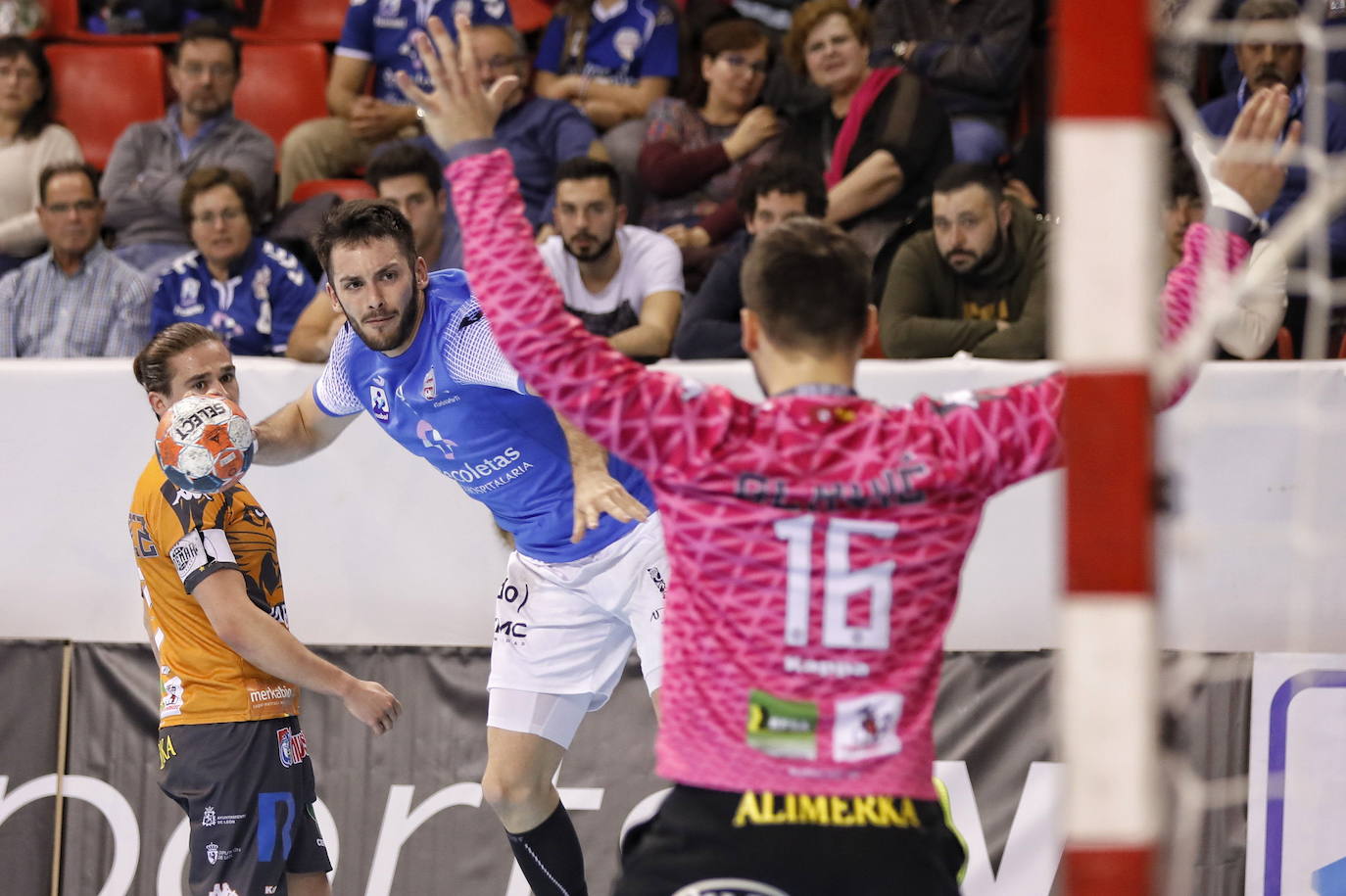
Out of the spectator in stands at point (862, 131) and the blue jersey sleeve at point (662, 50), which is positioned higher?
the blue jersey sleeve at point (662, 50)

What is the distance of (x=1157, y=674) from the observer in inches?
81.4

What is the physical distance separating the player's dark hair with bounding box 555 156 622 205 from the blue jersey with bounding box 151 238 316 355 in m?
1.27

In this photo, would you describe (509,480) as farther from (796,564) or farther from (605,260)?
(605,260)

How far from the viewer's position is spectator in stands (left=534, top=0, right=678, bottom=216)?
7719mm

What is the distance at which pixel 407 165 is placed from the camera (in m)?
6.60

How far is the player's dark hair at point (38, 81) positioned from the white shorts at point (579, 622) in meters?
4.89

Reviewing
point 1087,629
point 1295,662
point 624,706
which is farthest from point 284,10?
point 1087,629

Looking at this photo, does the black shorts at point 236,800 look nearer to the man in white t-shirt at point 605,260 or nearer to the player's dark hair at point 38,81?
the man in white t-shirt at point 605,260

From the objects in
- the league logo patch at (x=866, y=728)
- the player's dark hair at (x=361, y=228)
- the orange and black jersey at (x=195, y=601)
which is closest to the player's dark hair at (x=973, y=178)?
the player's dark hair at (x=361, y=228)

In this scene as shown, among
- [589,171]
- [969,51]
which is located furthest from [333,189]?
[969,51]

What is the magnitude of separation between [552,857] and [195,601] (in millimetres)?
1269

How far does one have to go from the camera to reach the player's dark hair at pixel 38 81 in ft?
26.6

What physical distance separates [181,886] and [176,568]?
6.34 ft

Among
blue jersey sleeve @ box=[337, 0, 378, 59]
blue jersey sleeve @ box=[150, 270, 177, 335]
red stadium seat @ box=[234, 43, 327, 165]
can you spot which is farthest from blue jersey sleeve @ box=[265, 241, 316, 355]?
red stadium seat @ box=[234, 43, 327, 165]
